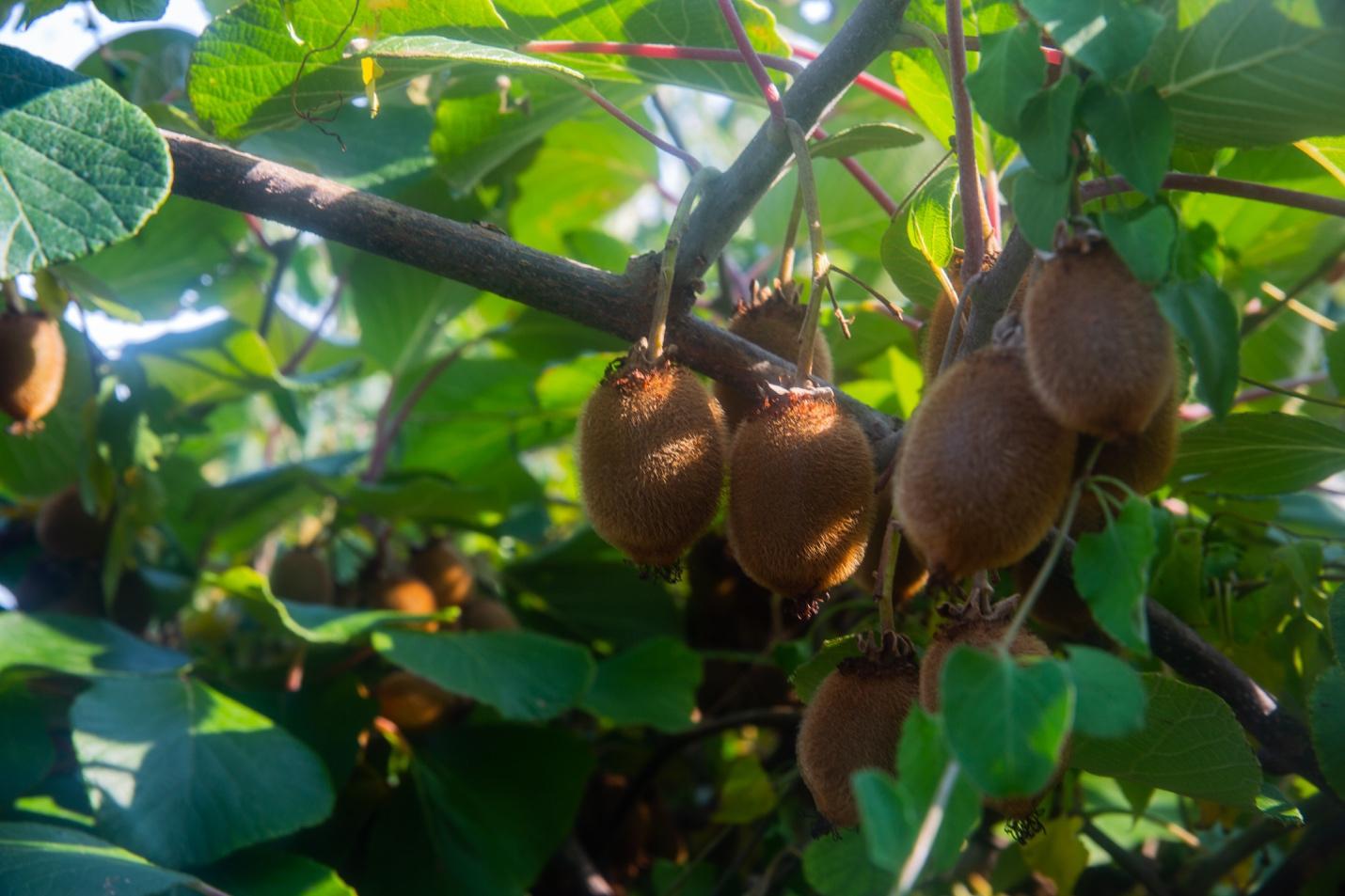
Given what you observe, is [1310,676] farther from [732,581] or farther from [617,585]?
[617,585]

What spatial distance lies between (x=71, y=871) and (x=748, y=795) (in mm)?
702

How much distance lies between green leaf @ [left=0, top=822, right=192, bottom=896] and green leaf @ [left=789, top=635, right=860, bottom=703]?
0.50 m

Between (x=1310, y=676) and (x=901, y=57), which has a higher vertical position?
(x=901, y=57)

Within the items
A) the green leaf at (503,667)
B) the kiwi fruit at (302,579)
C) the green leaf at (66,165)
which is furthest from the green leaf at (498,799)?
the green leaf at (66,165)

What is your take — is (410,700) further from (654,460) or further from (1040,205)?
(1040,205)

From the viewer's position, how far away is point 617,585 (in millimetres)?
1711

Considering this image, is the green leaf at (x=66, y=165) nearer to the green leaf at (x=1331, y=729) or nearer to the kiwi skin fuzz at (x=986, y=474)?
the kiwi skin fuzz at (x=986, y=474)

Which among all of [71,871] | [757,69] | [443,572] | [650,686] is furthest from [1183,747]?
[443,572]

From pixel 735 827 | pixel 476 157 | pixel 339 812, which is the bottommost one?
pixel 735 827

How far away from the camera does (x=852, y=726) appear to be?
0.71 meters

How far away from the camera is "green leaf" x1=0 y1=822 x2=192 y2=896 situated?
0.85 meters

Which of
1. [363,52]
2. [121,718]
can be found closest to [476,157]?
[363,52]

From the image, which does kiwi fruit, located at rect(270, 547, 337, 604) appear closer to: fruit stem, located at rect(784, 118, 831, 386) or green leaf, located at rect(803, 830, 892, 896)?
green leaf, located at rect(803, 830, 892, 896)

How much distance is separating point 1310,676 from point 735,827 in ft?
2.49
